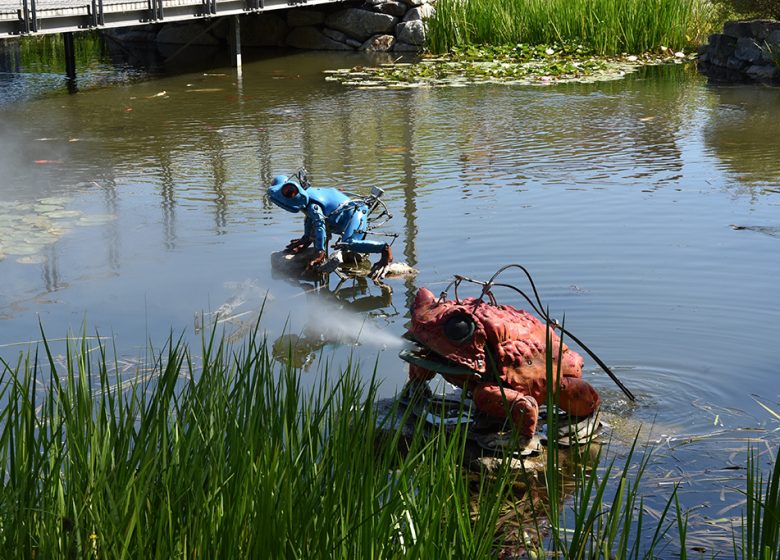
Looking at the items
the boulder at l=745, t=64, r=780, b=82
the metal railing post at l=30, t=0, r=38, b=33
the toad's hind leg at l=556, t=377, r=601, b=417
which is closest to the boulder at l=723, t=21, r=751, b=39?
the boulder at l=745, t=64, r=780, b=82

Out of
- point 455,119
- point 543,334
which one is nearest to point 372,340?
point 543,334

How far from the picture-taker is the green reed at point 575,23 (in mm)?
16312

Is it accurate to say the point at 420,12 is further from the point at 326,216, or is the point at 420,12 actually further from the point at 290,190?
the point at 290,190

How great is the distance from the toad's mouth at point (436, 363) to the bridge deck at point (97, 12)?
10.0 metres

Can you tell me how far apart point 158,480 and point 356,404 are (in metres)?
0.50

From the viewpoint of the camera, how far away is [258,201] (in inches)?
311

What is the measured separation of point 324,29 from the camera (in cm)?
1900

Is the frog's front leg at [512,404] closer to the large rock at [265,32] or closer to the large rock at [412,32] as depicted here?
the large rock at [412,32]

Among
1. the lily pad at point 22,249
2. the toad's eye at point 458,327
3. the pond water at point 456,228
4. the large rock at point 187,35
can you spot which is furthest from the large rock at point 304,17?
the toad's eye at point 458,327

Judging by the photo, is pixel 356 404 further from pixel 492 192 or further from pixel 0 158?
pixel 0 158

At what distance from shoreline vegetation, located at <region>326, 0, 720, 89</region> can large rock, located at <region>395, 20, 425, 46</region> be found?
312mm

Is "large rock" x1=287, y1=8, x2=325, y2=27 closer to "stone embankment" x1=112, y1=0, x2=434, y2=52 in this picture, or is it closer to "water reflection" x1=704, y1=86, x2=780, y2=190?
"stone embankment" x1=112, y1=0, x2=434, y2=52

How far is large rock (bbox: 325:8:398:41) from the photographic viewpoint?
60.4 ft

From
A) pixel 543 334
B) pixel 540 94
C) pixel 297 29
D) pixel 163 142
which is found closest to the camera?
pixel 543 334
